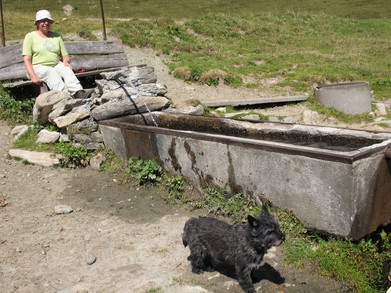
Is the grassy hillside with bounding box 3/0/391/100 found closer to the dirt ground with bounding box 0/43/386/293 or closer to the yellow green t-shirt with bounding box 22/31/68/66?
the yellow green t-shirt with bounding box 22/31/68/66

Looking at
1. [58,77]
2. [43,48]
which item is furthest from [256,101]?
[43,48]

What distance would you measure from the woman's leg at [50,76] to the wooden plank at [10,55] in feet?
6.00

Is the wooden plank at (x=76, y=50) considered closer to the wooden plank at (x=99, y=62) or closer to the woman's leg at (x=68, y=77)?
the wooden plank at (x=99, y=62)

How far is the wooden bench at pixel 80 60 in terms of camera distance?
32.9ft

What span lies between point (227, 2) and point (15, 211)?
33.3m

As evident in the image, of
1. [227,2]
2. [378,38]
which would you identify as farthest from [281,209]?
[227,2]

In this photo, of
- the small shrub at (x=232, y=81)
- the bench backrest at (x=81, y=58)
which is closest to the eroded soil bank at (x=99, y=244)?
the bench backrest at (x=81, y=58)

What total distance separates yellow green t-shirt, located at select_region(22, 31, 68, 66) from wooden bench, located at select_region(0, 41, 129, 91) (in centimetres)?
85

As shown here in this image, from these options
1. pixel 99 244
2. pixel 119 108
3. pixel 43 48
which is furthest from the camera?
pixel 43 48

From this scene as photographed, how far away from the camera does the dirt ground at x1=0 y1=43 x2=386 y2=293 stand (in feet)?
13.3

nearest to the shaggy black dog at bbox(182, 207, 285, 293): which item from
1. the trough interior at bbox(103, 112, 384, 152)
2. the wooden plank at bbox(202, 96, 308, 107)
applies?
the trough interior at bbox(103, 112, 384, 152)

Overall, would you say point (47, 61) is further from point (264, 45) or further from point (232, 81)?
point (264, 45)

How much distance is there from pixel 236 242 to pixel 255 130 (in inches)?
115

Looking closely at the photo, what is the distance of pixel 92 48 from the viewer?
10.9m
